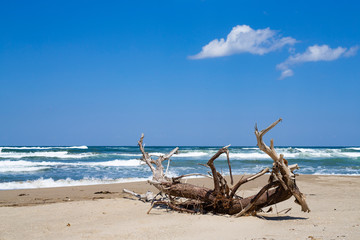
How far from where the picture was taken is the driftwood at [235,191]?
17.7 feet

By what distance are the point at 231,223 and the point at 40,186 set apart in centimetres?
898

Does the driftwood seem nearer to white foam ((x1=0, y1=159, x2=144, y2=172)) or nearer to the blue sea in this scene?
the blue sea

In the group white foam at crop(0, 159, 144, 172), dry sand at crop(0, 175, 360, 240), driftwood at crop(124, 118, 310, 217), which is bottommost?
white foam at crop(0, 159, 144, 172)

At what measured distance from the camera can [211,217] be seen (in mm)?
5895

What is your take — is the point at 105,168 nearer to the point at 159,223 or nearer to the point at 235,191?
the point at 159,223

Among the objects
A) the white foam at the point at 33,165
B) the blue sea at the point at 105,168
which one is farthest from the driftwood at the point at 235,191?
the white foam at the point at 33,165

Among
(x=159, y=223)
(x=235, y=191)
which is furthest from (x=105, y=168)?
(x=235, y=191)

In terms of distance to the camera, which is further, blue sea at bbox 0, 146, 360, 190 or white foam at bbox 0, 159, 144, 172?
white foam at bbox 0, 159, 144, 172

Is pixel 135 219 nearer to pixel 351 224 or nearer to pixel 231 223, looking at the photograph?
pixel 231 223

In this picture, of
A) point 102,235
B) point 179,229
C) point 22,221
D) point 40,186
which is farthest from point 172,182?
point 40,186

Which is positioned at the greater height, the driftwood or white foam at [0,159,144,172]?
the driftwood

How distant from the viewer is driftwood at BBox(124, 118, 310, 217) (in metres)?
5.40

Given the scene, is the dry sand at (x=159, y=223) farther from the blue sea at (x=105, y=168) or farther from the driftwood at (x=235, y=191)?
the blue sea at (x=105, y=168)

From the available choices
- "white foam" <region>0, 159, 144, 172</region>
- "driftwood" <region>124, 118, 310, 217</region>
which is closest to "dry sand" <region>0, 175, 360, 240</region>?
"driftwood" <region>124, 118, 310, 217</region>
